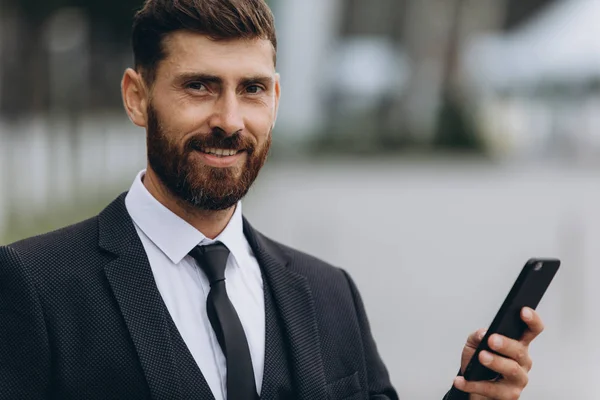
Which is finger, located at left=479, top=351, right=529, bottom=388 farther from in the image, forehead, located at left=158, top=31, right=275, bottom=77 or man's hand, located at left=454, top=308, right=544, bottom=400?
forehead, located at left=158, top=31, right=275, bottom=77

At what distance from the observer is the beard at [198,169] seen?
7.65 ft

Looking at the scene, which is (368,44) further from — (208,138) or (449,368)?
(208,138)

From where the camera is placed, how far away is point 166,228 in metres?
2.40

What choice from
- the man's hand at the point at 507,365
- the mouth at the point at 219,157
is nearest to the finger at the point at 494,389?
the man's hand at the point at 507,365

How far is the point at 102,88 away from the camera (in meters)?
17.5

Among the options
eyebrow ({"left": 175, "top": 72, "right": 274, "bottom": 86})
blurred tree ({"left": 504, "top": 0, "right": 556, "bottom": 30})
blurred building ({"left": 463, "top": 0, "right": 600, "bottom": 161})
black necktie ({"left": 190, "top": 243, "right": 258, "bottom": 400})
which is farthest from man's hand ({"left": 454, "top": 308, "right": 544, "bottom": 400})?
blurred tree ({"left": 504, "top": 0, "right": 556, "bottom": 30})

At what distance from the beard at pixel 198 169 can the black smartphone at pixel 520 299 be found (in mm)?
731

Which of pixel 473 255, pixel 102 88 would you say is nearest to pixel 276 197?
pixel 473 255

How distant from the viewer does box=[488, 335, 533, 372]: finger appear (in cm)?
220

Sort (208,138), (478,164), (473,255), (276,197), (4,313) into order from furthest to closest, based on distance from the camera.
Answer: (478,164) < (276,197) < (473,255) < (208,138) < (4,313)

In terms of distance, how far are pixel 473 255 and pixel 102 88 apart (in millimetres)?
8700

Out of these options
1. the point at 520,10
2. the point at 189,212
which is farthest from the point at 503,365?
the point at 520,10

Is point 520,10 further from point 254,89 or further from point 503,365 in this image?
point 503,365

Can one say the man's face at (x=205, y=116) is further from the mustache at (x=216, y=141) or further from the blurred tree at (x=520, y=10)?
the blurred tree at (x=520, y=10)
